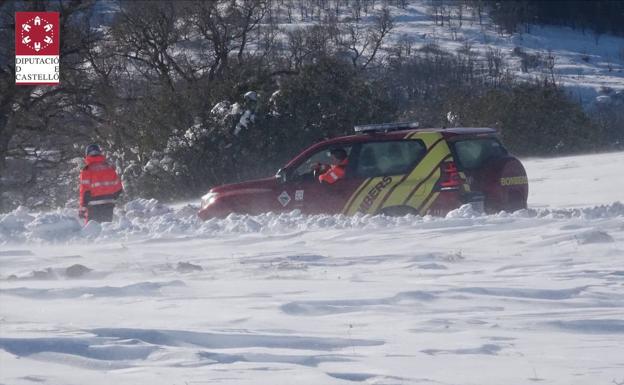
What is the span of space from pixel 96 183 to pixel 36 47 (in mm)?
12770

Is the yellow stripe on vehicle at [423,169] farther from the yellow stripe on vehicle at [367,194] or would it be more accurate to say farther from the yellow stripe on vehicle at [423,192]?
the yellow stripe on vehicle at [367,194]

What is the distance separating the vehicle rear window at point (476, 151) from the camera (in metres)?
13.7

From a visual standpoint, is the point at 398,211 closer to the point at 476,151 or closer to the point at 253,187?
the point at 476,151

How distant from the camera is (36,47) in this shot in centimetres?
2705

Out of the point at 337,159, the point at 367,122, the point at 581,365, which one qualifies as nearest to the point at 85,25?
the point at 367,122

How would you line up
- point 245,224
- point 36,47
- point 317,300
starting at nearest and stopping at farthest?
point 317,300
point 245,224
point 36,47

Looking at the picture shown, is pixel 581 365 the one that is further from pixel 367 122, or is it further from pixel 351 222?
pixel 367 122

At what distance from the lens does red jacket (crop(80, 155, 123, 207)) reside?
50.6 ft

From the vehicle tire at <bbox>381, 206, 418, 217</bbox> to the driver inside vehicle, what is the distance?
780mm

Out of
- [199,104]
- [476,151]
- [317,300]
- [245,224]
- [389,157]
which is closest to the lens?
[317,300]

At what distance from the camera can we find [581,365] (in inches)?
246

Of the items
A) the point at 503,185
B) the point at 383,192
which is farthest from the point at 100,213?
the point at 503,185

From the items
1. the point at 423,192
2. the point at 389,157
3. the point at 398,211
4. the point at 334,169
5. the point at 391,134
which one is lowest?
the point at 398,211

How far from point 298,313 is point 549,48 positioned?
136 ft
